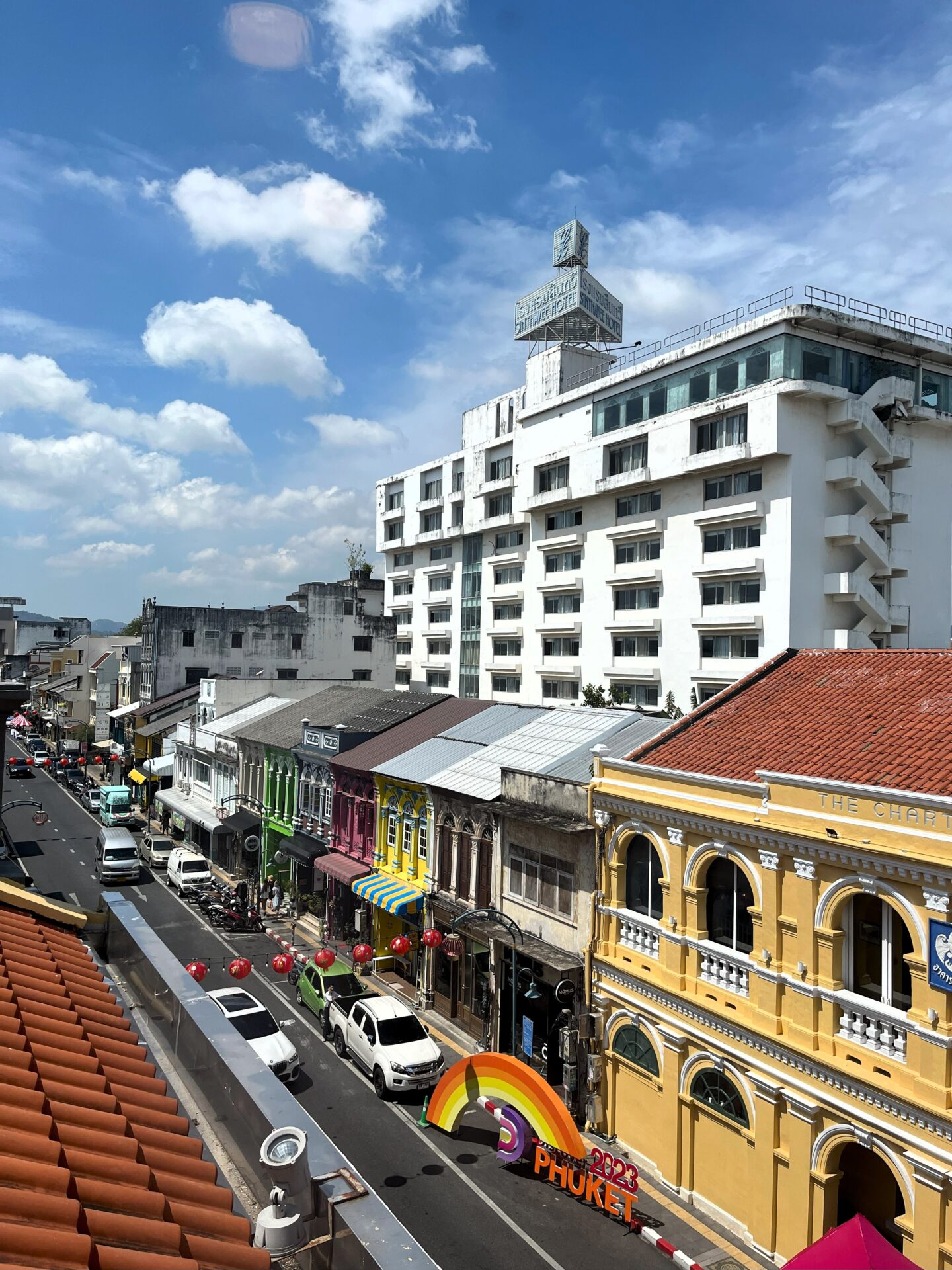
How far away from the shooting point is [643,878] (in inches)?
741

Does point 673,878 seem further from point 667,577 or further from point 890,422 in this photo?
point 890,422

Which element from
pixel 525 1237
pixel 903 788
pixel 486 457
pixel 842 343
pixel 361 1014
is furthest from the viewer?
pixel 486 457

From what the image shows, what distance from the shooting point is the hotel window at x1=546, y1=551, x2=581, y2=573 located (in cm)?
5291

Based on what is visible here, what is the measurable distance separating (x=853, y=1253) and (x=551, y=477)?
157 ft

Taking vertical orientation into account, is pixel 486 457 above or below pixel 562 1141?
above

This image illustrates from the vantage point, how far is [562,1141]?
17.1 meters

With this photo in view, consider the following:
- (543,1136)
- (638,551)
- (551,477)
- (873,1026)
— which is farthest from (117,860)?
(873,1026)

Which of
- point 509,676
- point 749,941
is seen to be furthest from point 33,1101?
point 509,676

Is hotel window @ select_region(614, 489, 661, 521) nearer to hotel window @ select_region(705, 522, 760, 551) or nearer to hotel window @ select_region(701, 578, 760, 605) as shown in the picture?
hotel window @ select_region(705, 522, 760, 551)

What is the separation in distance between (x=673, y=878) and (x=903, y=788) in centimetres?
546

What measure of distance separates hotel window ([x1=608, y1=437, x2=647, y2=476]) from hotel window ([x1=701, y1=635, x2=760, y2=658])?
10.3 m

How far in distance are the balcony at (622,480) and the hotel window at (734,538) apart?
4.85m

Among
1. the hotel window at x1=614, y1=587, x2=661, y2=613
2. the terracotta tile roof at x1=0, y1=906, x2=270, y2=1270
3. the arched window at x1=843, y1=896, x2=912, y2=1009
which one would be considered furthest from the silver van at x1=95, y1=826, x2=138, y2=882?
the terracotta tile roof at x1=0, y1=906, x2=270, y2=1270

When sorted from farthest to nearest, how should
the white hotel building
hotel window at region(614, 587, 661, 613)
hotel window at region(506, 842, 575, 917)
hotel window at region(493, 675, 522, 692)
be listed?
hotel window at region(493, 675, 522, 692)
hotel window at region(614, 587, 661, 613)
the white hotel building
hotel window at region(506, 842, 575, 917)
